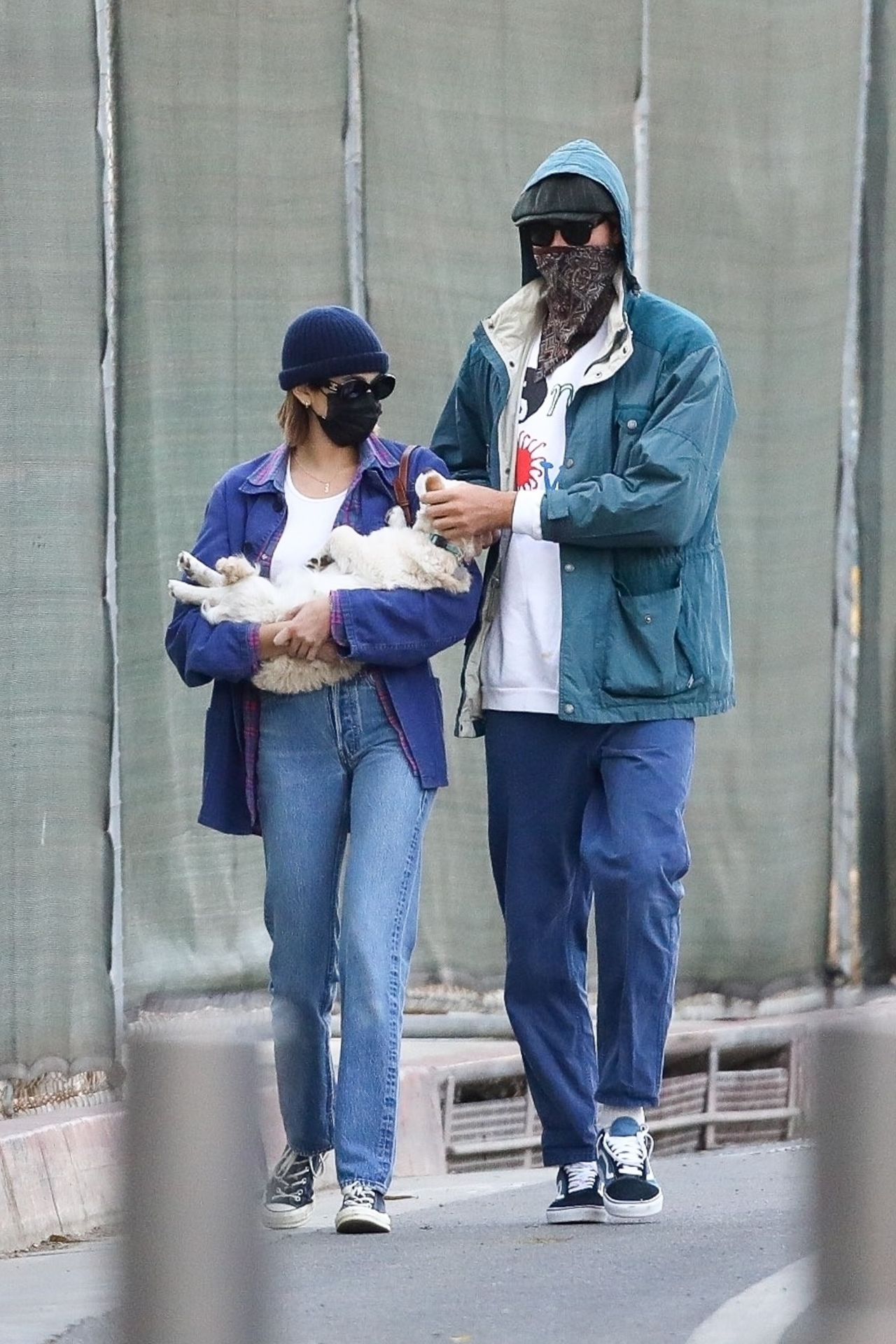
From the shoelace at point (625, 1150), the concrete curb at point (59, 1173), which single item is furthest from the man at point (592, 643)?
the concrete curb at point (59, 1173)

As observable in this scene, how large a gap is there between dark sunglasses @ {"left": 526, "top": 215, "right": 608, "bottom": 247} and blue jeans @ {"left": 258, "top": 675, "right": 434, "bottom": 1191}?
100 cm

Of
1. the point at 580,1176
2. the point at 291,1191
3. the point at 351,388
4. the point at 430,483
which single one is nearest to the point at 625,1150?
the point at 580,1176

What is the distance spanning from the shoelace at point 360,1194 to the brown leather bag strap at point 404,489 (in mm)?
1349

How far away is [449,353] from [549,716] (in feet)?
7.91

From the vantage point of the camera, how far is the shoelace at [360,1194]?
5.16m

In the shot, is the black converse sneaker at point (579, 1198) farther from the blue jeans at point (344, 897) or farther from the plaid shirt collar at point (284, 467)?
the plaid shirt collar at point (284, 467)

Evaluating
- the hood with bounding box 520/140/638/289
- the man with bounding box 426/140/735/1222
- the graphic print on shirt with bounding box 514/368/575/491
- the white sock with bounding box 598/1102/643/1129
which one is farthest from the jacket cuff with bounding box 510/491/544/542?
the white sock with bounding box 598/1102/643/1129

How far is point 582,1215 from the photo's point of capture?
5305 mm

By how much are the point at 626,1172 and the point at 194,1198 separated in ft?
9.55

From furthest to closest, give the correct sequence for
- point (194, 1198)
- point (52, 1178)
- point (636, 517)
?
point (52, 1178), point (636, 517), point (194, 1198)

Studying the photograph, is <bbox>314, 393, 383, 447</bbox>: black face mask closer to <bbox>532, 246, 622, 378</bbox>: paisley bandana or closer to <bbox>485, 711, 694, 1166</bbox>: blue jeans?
<bbox>532, 246, 622, 378</bbox>: paisley bandana

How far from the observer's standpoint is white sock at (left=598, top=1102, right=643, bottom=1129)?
5.21m

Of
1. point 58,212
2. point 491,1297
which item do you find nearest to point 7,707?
point 58,212

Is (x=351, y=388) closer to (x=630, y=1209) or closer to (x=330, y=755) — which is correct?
(x=330, y=755)
